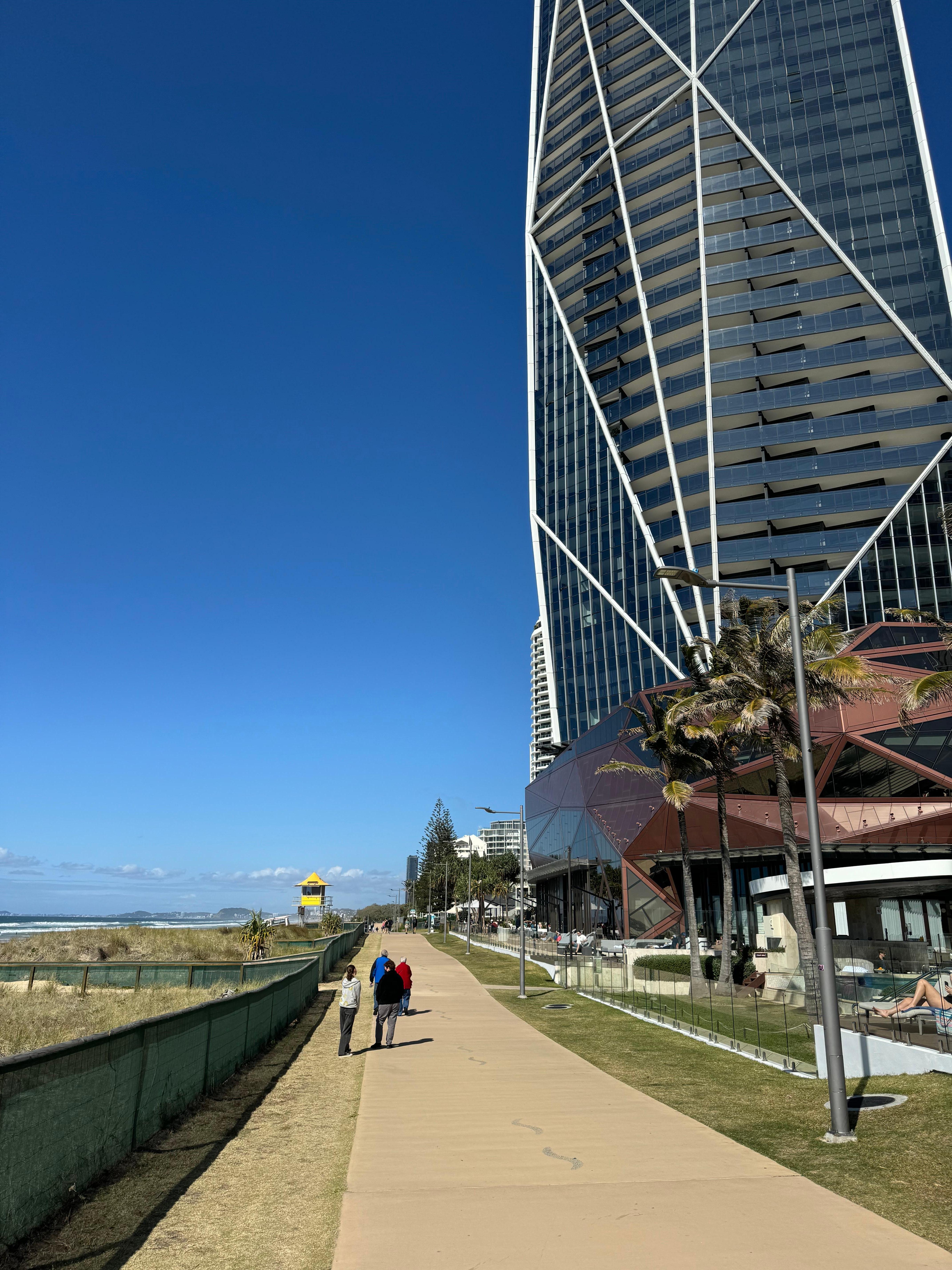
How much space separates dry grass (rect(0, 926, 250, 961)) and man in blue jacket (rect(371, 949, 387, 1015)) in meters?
21.7

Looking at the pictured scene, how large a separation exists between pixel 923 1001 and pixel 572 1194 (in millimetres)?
10313

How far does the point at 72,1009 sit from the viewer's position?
75.9 feet

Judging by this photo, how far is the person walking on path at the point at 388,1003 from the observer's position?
18.9 meters

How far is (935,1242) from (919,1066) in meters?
6.88

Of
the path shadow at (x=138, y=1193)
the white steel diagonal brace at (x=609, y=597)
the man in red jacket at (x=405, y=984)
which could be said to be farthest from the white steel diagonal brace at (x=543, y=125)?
the path shadow at (x=138, y=1193)

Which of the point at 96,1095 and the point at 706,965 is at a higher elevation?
the point at 96,1095

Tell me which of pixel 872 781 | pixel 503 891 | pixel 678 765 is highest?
pixel 872 781

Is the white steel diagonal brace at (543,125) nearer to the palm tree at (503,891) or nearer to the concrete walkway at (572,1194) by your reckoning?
the palm tree at (503,891)

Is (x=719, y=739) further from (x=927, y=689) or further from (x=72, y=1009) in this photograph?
(x=72, y=1009)

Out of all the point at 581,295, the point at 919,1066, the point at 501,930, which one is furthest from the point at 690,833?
the point at 581,295

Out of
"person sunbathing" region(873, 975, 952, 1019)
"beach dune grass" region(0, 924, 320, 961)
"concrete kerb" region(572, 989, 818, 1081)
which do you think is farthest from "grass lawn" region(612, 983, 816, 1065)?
"beach dune grass" region(0, 924, 320, 961)

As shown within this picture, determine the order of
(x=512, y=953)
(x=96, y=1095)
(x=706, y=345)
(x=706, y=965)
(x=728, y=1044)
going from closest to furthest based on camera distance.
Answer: (x=96, y=1095), (x=728, y=1044), (x=706, y=965), (x=512, y=953), (x=706, y=345)

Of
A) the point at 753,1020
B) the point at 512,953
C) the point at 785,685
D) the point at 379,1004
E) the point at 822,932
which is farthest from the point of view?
the point at 512,953

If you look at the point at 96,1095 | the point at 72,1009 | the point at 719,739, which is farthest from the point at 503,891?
the point at 96,1095
